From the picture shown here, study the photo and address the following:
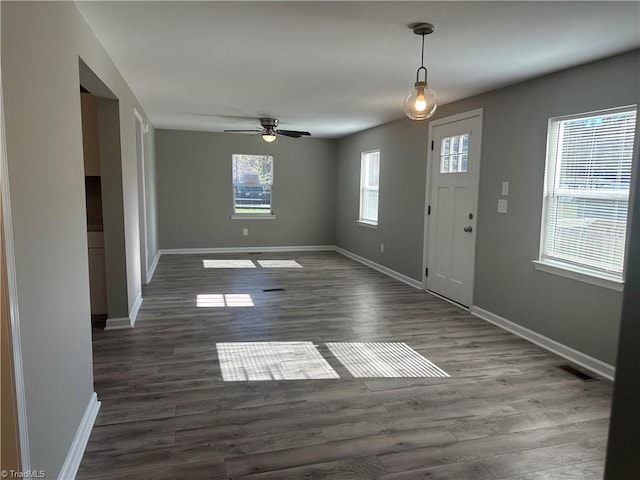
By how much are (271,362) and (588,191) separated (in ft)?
9.24

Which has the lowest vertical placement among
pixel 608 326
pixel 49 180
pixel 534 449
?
pixel 534 449

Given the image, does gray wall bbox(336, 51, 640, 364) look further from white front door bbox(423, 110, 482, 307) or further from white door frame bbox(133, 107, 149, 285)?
white door frame bbox(133, 107, 149, 285)

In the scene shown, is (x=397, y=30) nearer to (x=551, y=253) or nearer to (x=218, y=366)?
(x=551, y=253)

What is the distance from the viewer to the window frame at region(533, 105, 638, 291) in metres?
3.08

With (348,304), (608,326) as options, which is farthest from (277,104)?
(608,326)

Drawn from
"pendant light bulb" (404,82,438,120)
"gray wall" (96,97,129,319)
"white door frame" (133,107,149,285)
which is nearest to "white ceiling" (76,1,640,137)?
"pendant light bulb" (404,82,438,120)

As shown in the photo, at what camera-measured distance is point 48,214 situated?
1.80m

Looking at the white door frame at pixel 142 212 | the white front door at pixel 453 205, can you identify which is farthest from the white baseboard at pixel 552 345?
the white door frame at pixel 142 212

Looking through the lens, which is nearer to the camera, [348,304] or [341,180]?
[348,304]

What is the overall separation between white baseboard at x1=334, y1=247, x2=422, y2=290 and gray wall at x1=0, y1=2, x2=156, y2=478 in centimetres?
432

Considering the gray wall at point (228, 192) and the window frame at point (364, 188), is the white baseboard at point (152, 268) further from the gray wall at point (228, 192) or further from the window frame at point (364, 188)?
the window frame at point (364, 188)

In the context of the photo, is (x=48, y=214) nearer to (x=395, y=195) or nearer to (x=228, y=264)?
(x=395, y=195)

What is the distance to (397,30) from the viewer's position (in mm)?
2650

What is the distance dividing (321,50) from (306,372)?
2360mm
